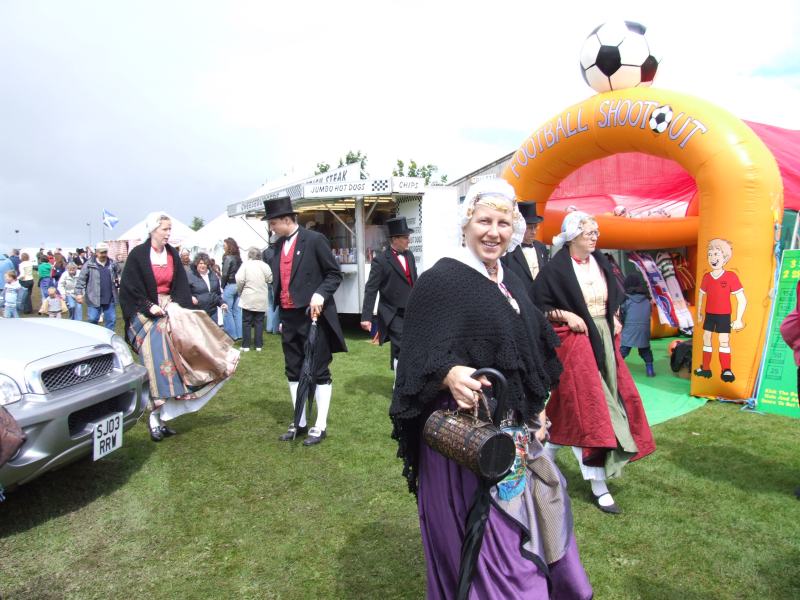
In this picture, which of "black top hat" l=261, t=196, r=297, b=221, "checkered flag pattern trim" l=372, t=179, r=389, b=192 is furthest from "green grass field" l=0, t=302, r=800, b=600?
"checkered flag pattern trim" l=372, t=179, r=389, b=192

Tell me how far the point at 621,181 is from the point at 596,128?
16.8ft

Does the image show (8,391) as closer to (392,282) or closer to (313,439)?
(313,439)

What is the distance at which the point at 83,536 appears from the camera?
11.4 ft

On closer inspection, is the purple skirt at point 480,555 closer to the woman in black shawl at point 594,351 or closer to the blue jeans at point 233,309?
the woman in black shawl at point 594,351

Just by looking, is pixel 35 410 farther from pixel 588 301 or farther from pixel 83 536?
pixel 588 301

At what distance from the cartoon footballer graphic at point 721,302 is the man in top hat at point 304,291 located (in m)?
4.01

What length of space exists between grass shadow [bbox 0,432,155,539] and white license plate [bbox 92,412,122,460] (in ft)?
1.28

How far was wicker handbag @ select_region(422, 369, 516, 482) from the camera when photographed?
176 centimetres

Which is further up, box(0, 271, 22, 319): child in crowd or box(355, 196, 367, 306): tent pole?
box(355, 196, 367, 306): tent pole

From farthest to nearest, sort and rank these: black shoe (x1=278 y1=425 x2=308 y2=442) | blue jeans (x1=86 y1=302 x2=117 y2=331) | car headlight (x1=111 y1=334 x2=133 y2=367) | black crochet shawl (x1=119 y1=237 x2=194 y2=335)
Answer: blue jeans (x1=86 y1=302 x2=117 y2=331) < black shoe (x1=278 y1=425 x2=308 y2=442) < black crochet shawl (x1=119 y1=237 x2=194 y2=335) < car headlight (x1=111 y1=334 x2=133 y2=367)

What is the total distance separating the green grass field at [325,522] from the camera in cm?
296

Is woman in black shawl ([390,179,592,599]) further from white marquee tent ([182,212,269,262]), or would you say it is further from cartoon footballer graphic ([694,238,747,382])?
white marquee tent ([182,212,269,262])

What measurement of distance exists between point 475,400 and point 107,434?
3.02m

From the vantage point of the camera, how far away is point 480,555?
1944 mm
